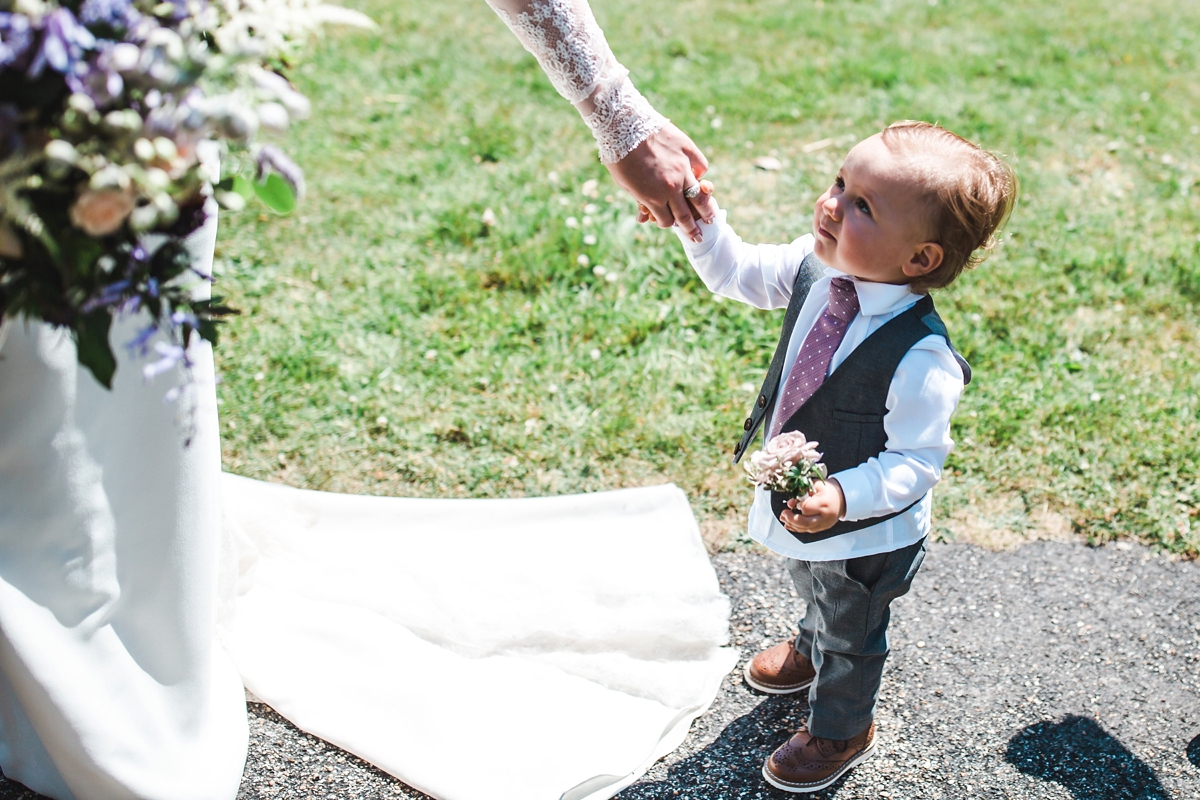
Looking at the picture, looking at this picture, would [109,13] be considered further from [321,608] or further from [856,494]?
[321,608]

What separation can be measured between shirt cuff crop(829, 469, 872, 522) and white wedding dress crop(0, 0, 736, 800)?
2.91ft

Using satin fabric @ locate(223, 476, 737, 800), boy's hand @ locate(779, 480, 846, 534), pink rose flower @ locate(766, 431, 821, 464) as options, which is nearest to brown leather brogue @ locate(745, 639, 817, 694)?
satin fabric @ locate(223, 476, 737, 800)

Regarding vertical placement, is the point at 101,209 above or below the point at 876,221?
above

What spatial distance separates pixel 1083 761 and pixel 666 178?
182cm

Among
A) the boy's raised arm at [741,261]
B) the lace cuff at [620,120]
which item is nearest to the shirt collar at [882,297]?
the boy's raised arm at [741,261]

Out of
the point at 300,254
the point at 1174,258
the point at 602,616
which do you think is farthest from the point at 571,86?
the point at 1174,258

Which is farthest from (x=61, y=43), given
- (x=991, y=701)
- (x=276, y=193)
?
(x=991, y=701)

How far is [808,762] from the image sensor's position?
2.38 meters

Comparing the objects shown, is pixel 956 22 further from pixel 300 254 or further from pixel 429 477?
pixel 429 477

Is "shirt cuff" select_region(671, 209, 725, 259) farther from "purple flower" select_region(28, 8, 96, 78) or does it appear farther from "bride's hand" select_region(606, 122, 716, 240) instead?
"purple flower" select_region(28, 8, 96, 78)

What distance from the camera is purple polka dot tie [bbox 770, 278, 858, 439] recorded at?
6.69 ft

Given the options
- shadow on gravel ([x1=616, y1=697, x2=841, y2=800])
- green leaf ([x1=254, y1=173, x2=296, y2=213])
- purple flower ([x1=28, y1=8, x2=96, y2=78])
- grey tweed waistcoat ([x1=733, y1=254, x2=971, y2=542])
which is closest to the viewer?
purple flower ([x1=28, y1=8, x2=96, y2=78])

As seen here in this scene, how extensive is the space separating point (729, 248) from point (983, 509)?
5.15 ft

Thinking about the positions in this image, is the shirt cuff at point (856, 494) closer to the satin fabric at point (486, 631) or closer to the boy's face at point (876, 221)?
the boy's face at point (876, 221)
